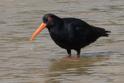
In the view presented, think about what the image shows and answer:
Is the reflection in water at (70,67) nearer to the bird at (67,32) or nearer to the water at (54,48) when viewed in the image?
the water at (54,48)

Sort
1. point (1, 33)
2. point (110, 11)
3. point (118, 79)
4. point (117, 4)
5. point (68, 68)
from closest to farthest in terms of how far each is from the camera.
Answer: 1. point (118, 79)
2. point (68, 68)
3. point (1, 33)
4. point (110, 11)
5. point (117, 4)

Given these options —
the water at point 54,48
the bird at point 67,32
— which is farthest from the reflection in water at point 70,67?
the bird at point 67,32

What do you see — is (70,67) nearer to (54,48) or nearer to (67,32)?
(67,32)

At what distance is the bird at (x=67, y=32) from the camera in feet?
43.1

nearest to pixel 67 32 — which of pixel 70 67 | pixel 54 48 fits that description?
pixel 70 67

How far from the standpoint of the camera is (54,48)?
14242 millimetres

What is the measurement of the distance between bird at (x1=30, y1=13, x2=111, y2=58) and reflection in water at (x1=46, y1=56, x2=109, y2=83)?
0.29 meters

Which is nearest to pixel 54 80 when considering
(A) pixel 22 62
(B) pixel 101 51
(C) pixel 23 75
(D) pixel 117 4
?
(C) pixel 23 75

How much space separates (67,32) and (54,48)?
3.71 ft

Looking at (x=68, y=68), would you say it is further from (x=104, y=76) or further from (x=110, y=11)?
(x=110, y=11)

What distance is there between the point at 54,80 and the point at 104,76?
2.82 feet

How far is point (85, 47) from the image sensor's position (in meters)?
14.5

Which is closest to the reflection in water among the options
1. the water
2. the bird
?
the water

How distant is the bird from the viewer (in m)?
13.1
